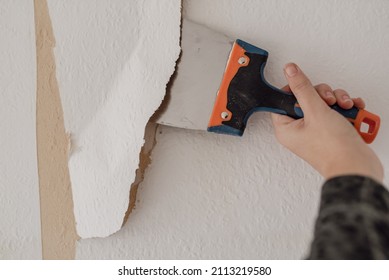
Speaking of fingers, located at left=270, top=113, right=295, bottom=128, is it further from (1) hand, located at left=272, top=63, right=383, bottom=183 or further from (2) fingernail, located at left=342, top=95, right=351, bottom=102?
(2) fingernail, located at left=342, top=95, right=351, bottom=102

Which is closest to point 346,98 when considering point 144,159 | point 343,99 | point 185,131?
point 343,99

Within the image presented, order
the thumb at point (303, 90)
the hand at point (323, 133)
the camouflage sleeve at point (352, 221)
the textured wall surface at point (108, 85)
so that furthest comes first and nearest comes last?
the textured wall surface at point (108, 85) < the thumb at point (303, 90) < the hand at point (323, 133) < the camouflage sleeve at point (352, 221)

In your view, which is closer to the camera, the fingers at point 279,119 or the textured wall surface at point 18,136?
the fingers at point 279,119

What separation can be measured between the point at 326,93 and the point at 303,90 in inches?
1.9

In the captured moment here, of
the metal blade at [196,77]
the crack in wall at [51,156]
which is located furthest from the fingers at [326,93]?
the crack in wall at [51,156]

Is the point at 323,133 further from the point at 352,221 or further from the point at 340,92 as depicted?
the point at 352,221

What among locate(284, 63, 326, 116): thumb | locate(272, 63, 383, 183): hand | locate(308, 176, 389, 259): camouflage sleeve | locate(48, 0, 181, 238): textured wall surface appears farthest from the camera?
locate(48, 0, 181, 238): textured wall surface

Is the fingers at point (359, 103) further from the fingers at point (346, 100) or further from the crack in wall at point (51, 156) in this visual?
the crack in wall at point (51, 156)

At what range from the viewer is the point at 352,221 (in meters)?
0.49

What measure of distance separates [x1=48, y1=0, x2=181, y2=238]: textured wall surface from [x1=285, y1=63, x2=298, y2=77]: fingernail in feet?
0.75

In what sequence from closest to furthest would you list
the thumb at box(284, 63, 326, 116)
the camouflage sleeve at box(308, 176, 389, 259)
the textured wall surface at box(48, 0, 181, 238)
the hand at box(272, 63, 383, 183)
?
the camouflage sleeve at box(308, 176, 389, 259)
the hand at box(272, 63, 383, 183)
the thumb at box(284, 63, 326, 116)
the textured wall surface at box(48, 0, 181, 238)

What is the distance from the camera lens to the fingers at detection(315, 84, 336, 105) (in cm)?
81

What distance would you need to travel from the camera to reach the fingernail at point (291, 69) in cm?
83

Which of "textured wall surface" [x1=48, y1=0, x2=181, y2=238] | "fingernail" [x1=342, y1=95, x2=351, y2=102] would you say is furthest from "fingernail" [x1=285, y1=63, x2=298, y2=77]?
"textured wall surface" [x1=48, y1=0, x2=181, y2=238]
